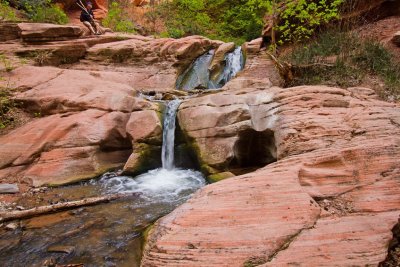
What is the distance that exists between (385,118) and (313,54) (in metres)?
5.39

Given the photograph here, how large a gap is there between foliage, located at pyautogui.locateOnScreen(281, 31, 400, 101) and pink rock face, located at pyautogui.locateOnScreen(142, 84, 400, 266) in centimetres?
262

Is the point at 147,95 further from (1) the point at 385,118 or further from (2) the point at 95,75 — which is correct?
(1) the point at 385,118

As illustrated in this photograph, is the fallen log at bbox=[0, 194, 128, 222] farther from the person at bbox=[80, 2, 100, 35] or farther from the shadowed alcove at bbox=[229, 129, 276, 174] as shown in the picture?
the person at bbox=[80, 2, 100, 35]

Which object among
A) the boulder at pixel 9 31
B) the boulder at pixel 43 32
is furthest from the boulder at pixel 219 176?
the boulder at pixel 9 31

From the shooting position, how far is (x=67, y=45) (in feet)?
37.3

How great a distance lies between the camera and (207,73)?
479 inches

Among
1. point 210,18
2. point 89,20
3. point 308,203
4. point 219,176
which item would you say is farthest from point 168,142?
point 210,18

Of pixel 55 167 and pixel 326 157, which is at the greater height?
pixel 326 157

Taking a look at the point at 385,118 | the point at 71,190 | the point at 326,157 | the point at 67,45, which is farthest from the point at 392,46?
the point at 67,45

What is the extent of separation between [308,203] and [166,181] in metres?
3.99

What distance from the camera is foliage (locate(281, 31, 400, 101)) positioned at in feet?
28.3

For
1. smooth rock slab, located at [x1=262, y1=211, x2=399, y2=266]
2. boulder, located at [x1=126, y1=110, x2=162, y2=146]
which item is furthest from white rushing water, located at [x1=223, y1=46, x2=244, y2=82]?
smooth rock slab, located at [x1=262, y1=211, x2=399, y2=266]

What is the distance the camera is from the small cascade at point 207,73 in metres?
11.8

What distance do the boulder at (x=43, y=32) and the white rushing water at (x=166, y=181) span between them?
6.21 m
